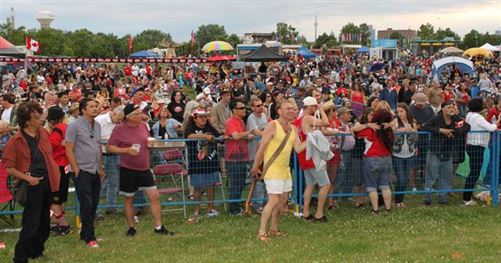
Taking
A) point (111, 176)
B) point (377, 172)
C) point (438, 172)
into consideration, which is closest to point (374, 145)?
point (377, 172)

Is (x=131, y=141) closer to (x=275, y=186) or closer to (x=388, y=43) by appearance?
(x=275, y=186)

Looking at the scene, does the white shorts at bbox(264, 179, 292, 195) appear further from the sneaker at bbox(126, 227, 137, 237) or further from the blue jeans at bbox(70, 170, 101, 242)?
the blue jeans at bbox(70, 170, 101, 242)

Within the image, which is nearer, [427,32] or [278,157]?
[278,157]

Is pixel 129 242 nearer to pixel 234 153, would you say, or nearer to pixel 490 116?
pixel 234 153

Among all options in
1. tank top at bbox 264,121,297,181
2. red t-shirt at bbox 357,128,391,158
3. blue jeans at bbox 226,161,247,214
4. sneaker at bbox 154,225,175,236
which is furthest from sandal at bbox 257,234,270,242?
red t-shirt at bbox 357,128,391,158

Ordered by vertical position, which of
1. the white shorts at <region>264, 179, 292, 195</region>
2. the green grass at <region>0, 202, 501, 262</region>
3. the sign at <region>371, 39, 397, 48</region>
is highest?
the sign at <region>371, 39, 397, 48</region>

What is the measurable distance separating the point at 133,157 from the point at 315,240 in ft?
8.44

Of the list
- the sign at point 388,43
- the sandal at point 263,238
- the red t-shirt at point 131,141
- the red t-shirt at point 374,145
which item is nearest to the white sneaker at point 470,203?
the red t-shirt at point 374,145

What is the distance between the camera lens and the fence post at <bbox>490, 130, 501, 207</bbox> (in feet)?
30.7

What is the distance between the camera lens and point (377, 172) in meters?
8.95

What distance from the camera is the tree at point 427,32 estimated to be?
106938mm

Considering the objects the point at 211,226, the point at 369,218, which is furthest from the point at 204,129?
the point at 369,218

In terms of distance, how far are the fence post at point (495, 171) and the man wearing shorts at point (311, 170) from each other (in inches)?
114

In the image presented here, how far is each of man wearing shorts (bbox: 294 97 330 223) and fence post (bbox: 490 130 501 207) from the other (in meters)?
2.90
